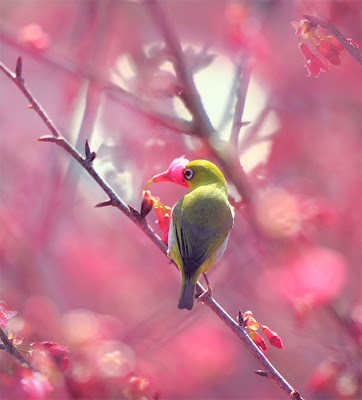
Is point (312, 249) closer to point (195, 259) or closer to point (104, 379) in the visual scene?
point (195, 259)

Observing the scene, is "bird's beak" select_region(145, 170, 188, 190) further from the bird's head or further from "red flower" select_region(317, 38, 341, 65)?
"red flower" select_region(317, 38, 341, 65)

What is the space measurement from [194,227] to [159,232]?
1541 millimetres

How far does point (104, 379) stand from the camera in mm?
2660

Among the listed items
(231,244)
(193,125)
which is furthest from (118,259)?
(193,125)

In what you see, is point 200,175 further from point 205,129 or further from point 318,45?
point 318,45

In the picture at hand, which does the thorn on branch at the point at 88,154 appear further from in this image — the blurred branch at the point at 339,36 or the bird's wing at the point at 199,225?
the blurred branch at the point at 339,36

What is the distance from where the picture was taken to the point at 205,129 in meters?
3.22

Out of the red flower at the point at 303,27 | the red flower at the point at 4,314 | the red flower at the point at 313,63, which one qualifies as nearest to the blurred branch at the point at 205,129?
the red flower at the point at 313,63

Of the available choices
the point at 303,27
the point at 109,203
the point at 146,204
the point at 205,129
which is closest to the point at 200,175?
the point at 205,129

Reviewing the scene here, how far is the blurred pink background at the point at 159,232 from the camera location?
11.5ft

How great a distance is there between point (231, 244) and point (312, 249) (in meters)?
0.61

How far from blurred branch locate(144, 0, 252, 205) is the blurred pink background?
233 millimetres

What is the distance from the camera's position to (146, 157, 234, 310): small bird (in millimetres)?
2561

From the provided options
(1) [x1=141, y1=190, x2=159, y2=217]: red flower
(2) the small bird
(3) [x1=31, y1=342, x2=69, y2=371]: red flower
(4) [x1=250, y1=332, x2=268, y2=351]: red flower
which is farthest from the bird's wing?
(3) [x1=31, y1=342, x2=69, y2=371]: red flower
